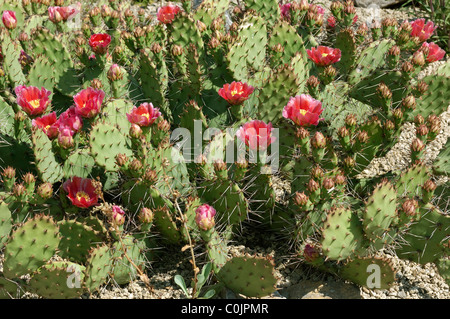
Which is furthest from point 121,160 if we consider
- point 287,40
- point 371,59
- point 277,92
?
point 371,59

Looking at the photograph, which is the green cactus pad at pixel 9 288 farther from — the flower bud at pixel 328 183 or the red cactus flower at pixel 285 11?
the red cactus flower at pixel 285 11

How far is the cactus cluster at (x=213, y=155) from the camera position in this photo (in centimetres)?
237

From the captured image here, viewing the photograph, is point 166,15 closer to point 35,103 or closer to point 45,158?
point 35,103

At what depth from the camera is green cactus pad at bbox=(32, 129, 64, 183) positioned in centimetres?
254

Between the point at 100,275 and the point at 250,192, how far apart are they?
0.80 metres

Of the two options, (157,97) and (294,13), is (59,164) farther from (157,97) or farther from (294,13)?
Answer: (294,13)

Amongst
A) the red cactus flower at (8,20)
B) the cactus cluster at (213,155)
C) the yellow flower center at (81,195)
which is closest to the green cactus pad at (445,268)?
the cactus cluster at (213,155)

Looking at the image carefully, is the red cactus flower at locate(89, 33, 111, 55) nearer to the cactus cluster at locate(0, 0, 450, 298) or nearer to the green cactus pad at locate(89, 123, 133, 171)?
the cactus cluster at locate(0, 0, 450, 298)

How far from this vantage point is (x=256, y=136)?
245 centimetres

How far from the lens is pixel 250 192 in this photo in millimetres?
2736

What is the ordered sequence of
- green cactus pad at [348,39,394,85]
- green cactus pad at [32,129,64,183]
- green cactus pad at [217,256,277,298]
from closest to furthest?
green cactus pad at [217,256,277,298] → green cactus pad at [32,129,64,183] → green cactus pad at [348,39,394,85]

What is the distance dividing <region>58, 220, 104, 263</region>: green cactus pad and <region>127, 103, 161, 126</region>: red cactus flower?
1.64 feet

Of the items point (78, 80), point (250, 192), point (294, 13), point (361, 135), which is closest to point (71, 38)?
point (78, 80)

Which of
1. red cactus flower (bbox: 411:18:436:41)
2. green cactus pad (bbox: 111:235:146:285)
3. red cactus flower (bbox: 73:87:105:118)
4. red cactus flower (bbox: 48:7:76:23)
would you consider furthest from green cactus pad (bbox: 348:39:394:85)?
Answer: red cactus flower (bbox: 48:7:76:23)
